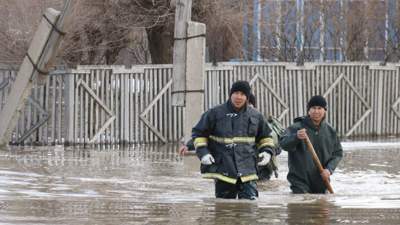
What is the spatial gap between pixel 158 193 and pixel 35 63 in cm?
770

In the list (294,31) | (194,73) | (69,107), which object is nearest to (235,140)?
(194,73)

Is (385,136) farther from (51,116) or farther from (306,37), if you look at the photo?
(51,116)

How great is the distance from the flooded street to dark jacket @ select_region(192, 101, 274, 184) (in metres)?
0.33

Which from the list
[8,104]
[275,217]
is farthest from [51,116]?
[275,217]

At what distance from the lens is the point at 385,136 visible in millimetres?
28406

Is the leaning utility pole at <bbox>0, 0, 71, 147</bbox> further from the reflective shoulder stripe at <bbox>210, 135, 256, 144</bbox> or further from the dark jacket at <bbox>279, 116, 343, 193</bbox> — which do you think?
the reflective shoulder stripe at <bbox>210, 135, 256, 144</bbox>

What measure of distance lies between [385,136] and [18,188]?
1625cm

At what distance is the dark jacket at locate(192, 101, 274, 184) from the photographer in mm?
12047

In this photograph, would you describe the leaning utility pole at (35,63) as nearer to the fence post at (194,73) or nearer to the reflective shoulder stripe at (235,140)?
the fence post at (194,73)

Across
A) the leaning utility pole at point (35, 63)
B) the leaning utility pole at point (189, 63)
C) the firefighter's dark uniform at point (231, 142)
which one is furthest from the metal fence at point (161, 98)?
the firefighter's dark uniform at point (231, 142)

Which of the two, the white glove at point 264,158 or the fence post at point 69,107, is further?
the fence post at point 69,107

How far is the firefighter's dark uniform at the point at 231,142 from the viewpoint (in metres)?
12.0

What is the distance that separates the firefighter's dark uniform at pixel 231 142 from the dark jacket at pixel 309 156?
955 mm

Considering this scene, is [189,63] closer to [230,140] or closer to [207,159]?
[230,140]
